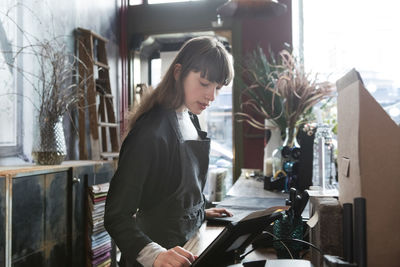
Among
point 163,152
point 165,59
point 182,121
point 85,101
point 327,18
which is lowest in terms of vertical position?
point 163,152

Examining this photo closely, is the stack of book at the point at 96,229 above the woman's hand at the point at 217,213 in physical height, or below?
below

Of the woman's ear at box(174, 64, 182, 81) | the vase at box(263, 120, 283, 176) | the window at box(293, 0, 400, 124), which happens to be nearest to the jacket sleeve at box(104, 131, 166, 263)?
the woman's ear at box(174, 64, 182, 81)

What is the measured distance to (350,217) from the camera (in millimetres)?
628

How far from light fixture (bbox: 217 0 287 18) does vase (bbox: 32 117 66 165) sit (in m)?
1.64

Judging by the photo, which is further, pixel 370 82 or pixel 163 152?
pixel 370 82

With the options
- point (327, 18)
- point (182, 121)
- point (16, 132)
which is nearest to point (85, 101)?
point (16, 132)

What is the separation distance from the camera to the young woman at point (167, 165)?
45.0 inches

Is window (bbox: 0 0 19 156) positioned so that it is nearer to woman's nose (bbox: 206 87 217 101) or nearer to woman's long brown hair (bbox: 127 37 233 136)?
woman's long brown hair (bbox: 127 37 233 136)

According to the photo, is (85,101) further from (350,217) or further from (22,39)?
(350,217)

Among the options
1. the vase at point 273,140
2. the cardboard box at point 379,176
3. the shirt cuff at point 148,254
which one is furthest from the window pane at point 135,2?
the cardboard box at point 379,176

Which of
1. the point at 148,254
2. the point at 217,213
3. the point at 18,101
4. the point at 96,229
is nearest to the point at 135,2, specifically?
the point at 18,101

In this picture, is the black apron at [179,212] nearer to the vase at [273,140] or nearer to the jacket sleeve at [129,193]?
the jacket sleeve at [129,193]

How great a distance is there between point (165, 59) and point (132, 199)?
4.35 m

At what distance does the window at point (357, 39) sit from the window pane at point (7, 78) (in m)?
2.93
